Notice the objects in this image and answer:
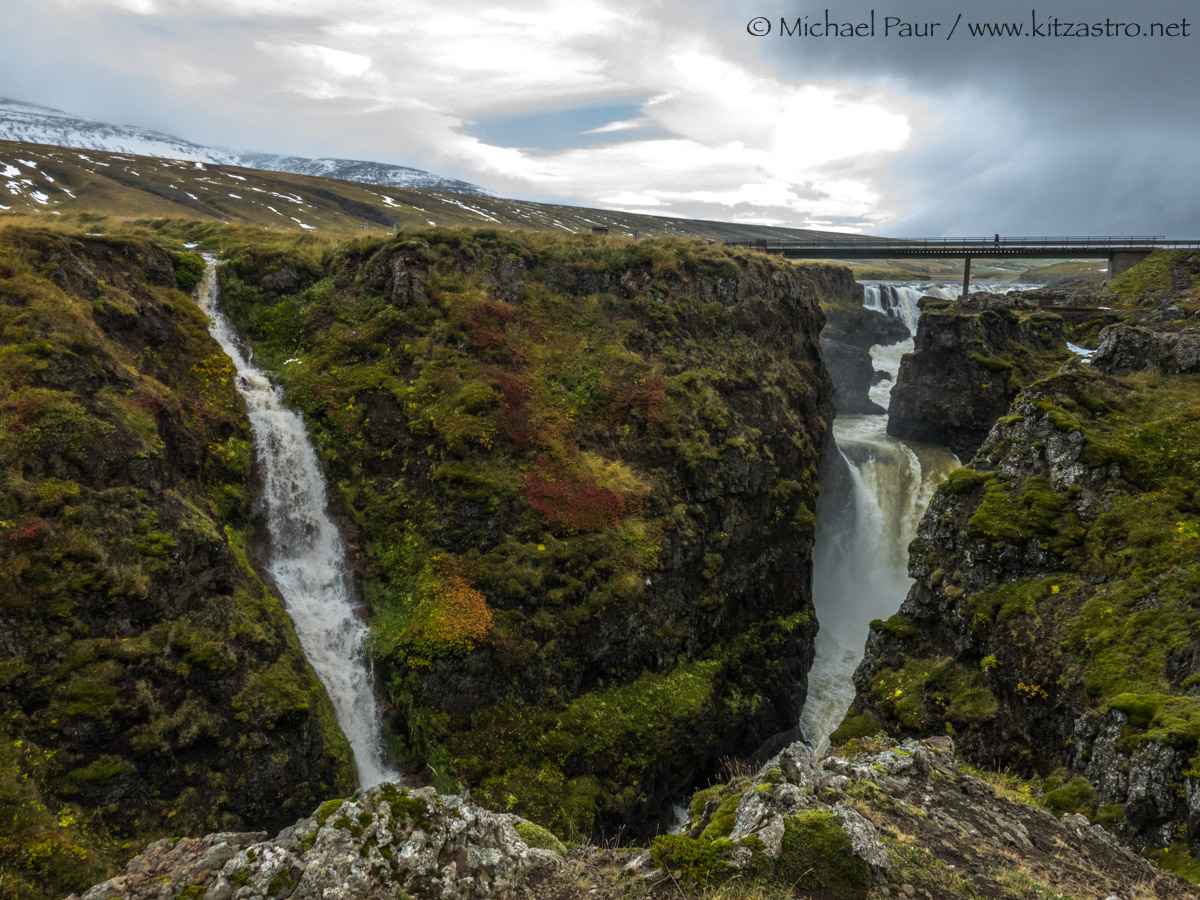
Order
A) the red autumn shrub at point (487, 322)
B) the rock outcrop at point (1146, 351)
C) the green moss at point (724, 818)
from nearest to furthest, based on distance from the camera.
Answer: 1. the green moss at point (724, 818)
2. the rock outcrop at point (1146, 351)
3. the red autumn shrub at point (487, 322)

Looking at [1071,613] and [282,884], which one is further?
[1071,613]

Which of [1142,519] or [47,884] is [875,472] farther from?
[47,884]

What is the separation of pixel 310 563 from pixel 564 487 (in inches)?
417

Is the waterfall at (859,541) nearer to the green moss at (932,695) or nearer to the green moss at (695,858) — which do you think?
the green moss at (932,695)

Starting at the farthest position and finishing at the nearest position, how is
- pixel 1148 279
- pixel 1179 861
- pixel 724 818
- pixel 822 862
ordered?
pixel 1148 279, pixel 1179 861, pixel 724 818, pixel 822 862

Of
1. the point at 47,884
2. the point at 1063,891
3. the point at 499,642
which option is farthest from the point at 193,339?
the point at 1063,891

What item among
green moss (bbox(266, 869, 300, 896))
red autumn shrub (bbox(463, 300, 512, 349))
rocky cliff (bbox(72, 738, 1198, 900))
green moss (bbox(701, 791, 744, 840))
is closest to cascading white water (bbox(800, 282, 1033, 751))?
rocky cliff (bbox(72, 738, 1198, 900))

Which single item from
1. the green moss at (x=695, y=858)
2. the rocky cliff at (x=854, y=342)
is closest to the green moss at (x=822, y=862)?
the green moss at (x=695, y=858)

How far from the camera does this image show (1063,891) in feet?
28.5

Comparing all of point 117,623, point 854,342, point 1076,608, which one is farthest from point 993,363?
point 117,623

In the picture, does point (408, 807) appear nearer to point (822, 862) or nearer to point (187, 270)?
point (822, 862)

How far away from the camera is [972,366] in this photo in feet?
153

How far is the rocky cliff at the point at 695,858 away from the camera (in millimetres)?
8516

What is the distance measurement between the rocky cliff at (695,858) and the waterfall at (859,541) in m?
23.3
